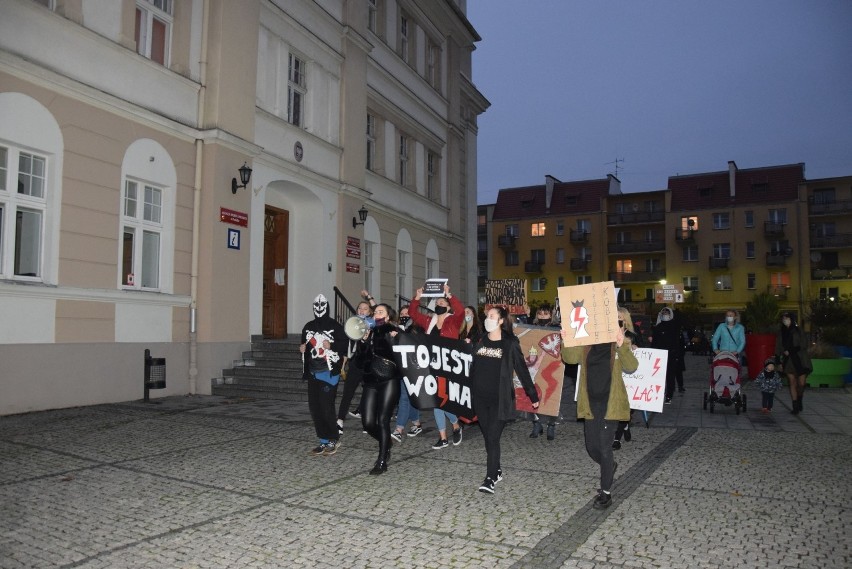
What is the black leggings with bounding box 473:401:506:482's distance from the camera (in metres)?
6.41

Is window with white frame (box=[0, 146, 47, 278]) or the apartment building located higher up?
the apartment building

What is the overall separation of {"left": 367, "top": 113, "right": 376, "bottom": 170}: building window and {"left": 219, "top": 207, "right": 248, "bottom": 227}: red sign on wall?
692cm

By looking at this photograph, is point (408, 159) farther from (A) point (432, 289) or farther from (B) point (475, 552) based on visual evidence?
(B) point (475, 552)

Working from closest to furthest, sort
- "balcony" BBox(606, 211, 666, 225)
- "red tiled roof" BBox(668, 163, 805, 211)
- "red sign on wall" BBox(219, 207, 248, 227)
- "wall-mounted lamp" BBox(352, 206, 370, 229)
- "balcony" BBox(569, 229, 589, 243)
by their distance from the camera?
"red sign on wall" BBox(219, 207, 248, 227) → "wall-mounted lamp" BBox(352, 206, 370, 229) → "red tiled roof" BBox(668, 163, 805, 211) → "balcony" BBox(606, 211, 666, 225) → "balcony" BBox(569, 229, 589, 243)

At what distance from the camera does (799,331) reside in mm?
12164

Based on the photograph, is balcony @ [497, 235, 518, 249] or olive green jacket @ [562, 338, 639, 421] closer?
olive green jacket @ [562, 338, 639, 421]

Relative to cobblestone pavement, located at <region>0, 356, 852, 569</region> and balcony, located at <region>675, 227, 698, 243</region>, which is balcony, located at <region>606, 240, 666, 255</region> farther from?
cobblestone pavement, located at <region>0, 356, 852, 569</region>

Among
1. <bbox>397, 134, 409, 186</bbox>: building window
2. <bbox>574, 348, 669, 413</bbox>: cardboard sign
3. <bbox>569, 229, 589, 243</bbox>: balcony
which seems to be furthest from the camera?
<bbox>569, 229, 589, 243</bbox>: balcony

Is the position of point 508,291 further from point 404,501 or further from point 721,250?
point 721,250

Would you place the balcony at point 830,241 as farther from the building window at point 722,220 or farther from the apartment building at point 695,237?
the building window at point 722,220

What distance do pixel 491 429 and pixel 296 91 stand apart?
13118mm

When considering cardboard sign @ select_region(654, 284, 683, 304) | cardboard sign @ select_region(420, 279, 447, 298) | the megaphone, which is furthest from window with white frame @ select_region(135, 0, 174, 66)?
cardboard sign @ select_region(654, 284, 683, 304)

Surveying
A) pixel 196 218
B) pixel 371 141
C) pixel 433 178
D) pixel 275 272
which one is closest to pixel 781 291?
pixel 433 178

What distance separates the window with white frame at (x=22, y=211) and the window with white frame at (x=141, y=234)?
1.60 metres
